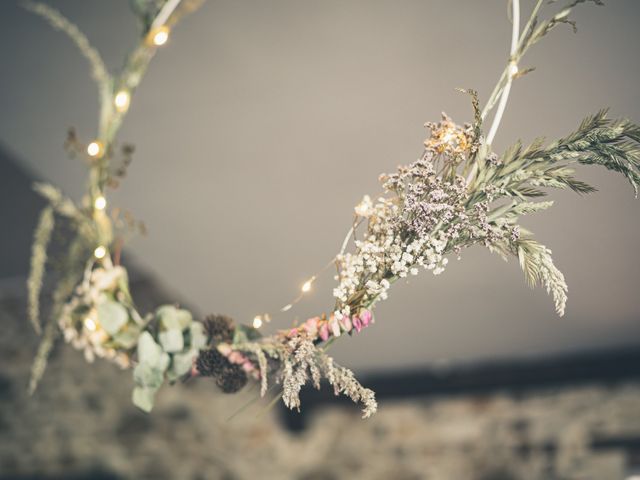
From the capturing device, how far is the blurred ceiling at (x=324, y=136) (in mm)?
1828

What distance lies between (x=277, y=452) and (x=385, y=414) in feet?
2.06

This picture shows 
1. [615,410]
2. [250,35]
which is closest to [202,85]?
[250,35]

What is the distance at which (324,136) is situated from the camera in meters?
2.28

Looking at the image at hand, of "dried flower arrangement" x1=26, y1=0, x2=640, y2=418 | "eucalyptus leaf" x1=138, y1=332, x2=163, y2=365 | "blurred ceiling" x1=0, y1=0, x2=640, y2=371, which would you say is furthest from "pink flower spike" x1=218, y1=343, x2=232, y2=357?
"blurred ceiling" x1=0, y1=0, x2=640, y2=371

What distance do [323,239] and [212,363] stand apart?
164cm

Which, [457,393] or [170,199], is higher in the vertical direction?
[170,199]

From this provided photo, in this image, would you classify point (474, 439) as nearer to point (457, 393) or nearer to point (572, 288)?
point (457, 393)

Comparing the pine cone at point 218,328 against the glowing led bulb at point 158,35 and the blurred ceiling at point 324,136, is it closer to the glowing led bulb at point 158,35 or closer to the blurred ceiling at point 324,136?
the glowing led bulb at point 158,35

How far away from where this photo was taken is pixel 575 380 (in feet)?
10.4

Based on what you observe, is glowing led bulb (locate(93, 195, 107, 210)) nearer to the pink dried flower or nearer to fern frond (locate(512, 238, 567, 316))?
the pink dried flower

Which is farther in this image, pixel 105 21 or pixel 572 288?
pixel 572 288

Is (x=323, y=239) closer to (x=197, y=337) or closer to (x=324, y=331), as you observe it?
(x=197, y=337)

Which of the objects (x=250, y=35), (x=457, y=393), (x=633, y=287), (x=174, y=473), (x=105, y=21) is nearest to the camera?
(x=250, y=35)

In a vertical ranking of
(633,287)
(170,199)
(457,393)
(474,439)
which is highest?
(170,199)
